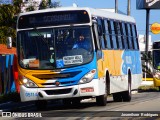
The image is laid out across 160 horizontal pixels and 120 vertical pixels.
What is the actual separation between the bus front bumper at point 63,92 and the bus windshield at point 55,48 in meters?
0.71

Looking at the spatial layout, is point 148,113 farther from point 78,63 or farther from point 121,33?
point 121,33

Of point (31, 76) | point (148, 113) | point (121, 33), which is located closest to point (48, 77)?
point (31, 76)

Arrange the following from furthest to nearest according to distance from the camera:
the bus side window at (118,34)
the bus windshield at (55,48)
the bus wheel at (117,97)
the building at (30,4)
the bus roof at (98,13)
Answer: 1. the building at (30,4)
2. the bus wheel at (117,97)
3. the bus side window at (118,34)
4. the bus roof at (98,13)
5. the bus windshield at (55,48)

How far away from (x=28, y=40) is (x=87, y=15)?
2108 millimetres

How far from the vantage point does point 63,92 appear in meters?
19.1

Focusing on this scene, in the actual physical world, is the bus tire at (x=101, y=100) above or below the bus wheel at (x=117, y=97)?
above

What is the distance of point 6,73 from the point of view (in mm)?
27844

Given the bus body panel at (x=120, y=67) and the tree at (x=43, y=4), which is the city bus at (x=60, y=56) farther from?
the tree at (x=43, y=4)

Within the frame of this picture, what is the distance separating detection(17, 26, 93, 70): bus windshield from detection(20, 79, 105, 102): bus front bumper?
0.71 metres

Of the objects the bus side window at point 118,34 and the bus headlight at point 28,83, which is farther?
the bus side window at point 118,34

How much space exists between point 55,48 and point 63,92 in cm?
144

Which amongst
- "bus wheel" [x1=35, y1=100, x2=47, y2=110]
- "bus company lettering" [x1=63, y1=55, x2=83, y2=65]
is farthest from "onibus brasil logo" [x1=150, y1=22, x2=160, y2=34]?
"bus company lettering" [x1=63, y1=55, x2=83, y2=65]

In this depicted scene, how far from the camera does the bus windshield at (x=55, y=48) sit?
19125 mm

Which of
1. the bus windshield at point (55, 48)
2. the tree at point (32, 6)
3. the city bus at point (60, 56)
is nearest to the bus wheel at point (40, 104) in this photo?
the city bus at point (60, 56)
